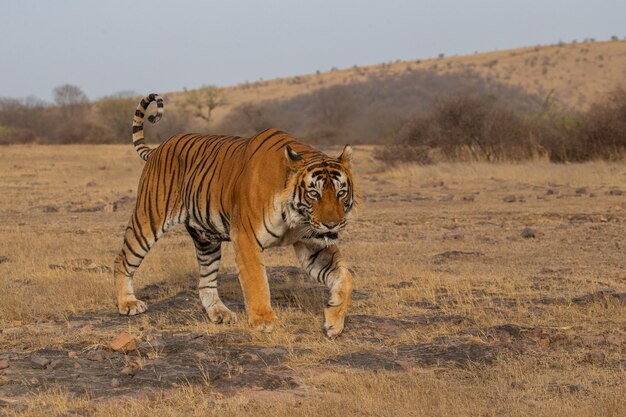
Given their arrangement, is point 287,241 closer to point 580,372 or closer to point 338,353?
point 338,353

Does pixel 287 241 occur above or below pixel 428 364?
above

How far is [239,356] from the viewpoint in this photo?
6488 millimetres

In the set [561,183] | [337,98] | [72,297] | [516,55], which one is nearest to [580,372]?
[72,297]

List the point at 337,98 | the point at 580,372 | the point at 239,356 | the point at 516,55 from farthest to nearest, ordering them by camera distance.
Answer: the point at 516,55, the point at 337,98, the point at 239,356, the point at 580,372

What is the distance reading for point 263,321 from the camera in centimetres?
726

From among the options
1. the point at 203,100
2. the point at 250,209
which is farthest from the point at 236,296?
the point at 203,100

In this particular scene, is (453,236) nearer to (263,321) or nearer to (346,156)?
(346,156)

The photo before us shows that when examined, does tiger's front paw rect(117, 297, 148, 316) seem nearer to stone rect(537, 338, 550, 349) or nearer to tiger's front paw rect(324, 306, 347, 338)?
tiger's front paw rect(324, 306, 347, 338)

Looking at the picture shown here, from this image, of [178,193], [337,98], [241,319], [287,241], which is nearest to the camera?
[287,241]

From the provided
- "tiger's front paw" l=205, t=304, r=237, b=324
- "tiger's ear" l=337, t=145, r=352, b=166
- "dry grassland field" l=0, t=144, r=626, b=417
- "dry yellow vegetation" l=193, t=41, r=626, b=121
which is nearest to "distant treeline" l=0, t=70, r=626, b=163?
"dry yellow vegetation" l=193, t=41, r=626, b=121

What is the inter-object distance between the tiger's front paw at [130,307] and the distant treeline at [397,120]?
1806 cm

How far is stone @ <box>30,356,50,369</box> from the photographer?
6.38 metres

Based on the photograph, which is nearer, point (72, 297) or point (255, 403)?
point (255, 403)

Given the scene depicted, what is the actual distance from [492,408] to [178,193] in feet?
13.6
